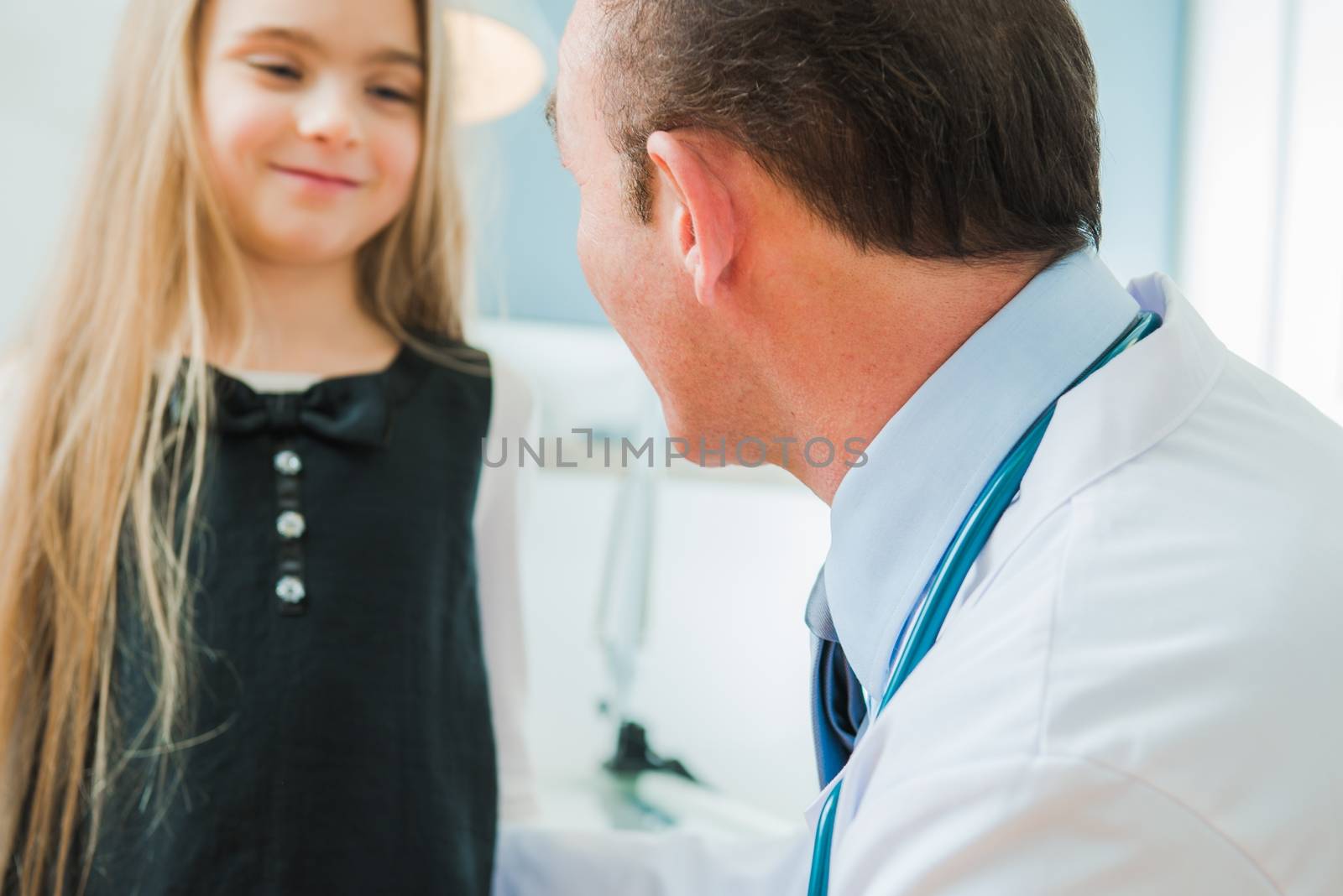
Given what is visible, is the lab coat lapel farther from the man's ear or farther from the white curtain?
the white curtain

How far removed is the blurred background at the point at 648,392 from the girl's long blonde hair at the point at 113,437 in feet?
2.90

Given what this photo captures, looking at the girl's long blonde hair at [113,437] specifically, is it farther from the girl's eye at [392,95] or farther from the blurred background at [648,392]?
the blurred background at [648,392]

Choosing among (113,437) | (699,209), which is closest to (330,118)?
(113,437)

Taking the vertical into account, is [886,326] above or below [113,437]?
above

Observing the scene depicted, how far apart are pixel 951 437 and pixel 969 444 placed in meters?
0.01

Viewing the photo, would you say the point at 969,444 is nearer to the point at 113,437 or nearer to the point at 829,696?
the point at 829,696

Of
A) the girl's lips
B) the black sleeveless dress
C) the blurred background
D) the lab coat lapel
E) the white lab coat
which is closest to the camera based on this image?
the white lab coat

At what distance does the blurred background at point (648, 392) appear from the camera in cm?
201

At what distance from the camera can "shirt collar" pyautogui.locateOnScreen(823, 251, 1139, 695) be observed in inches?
27.0

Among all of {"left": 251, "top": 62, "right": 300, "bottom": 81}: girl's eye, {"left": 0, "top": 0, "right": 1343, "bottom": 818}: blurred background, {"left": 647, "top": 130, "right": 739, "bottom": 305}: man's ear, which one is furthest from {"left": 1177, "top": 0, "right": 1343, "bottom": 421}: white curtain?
{"left": 251, "top": 62, "right": 300, "bottom": 81}: girl's eye

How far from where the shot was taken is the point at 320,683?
978mm

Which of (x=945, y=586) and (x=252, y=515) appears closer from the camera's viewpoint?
(x=945, y=586)

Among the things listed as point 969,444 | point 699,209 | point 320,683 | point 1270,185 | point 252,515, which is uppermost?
point 1270,185

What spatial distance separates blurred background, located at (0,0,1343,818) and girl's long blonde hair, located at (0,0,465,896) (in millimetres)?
882
